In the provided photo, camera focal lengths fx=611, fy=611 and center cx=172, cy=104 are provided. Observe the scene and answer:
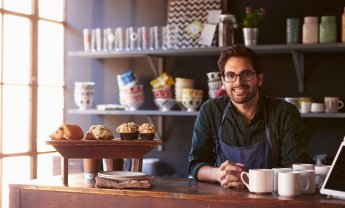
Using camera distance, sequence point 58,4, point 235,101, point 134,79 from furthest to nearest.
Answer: point 58,4, point 134,79, point 235,101

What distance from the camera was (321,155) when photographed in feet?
13.1

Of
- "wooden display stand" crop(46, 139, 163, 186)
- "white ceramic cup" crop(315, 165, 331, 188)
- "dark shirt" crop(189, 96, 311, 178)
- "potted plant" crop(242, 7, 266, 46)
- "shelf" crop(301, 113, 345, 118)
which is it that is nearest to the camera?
"white ceramic cup" crop(315, 165, 331, 188)

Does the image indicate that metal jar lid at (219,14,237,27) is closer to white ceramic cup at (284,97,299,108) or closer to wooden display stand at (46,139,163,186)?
white ceramic cup at (284,97,299,108)

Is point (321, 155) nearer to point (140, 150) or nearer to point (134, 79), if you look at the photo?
point (134, 79)

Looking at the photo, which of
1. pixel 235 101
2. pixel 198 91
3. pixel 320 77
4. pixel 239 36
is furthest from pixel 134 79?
pixel 235 101

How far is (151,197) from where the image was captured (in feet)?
7.28

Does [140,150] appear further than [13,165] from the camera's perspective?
No

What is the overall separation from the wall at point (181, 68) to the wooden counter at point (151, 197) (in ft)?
6.12

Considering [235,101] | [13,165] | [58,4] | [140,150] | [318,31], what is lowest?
[13,165]

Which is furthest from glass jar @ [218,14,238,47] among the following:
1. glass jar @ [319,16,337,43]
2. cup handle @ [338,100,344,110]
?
cup handle @ [338,100,344,110]

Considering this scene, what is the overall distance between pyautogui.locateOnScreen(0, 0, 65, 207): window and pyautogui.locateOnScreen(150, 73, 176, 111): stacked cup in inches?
34.5

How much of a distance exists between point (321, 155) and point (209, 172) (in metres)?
1.61

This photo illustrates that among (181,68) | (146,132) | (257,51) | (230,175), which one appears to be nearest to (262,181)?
(230,175)

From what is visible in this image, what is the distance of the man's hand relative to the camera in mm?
2357
